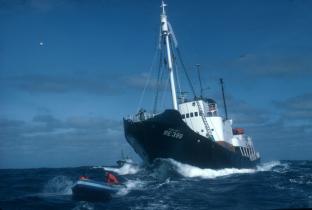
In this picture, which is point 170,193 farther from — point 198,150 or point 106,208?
point 198,150

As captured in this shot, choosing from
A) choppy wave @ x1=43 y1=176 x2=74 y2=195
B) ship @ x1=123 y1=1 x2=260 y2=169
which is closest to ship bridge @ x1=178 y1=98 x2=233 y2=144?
ship @ x1=123 y1=1 x2=260 y2=169

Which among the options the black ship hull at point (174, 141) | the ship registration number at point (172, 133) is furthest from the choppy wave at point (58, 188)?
the ship registration number at point (172, 133)

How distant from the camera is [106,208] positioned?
59.0 feet

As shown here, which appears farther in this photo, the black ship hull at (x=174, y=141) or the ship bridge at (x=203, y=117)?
the ship bridge at (x=203, y=117)

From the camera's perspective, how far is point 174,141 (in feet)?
113

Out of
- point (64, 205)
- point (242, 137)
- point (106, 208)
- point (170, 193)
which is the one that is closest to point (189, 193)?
point (170, 193)

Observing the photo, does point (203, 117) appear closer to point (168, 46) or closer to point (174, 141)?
point (174, 141)

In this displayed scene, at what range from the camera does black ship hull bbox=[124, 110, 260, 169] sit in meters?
34.2

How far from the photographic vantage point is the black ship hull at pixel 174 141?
3422cm

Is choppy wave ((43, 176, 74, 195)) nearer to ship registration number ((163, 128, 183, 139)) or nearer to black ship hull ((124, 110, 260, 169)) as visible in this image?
black ship hull ((124, 110, 260, 169))

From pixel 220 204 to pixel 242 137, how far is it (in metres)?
37.5

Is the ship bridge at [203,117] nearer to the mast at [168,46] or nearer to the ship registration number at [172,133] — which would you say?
the mast at [168,46]

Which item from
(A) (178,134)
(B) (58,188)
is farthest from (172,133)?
(B) (58,188)

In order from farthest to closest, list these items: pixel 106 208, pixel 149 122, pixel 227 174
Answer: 1. pixel 227 174
2. pixel 149 122
3. pixel 106 208
